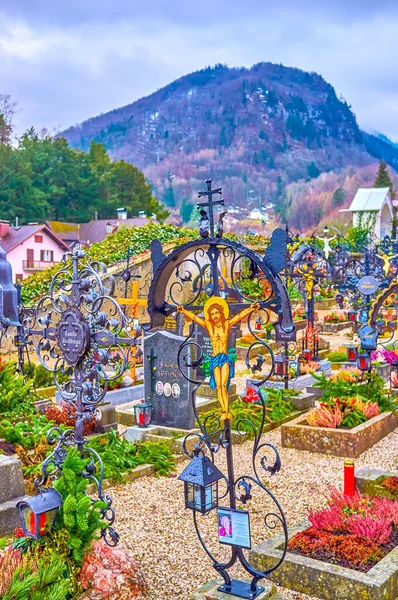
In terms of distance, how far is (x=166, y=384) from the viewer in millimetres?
10758

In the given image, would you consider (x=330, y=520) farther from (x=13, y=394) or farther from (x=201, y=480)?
Result: (x=13, y=394)

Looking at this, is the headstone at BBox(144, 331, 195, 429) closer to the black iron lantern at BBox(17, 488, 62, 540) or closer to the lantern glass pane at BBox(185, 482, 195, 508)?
the lantern glass pane at BBox(185, 482, 195, 508)

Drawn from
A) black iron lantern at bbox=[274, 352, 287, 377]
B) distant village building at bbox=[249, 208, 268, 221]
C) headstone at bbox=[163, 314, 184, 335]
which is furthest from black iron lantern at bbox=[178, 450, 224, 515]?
distant village building at bbox=[249, 208, 268, 221]

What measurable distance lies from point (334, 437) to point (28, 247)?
3221cm

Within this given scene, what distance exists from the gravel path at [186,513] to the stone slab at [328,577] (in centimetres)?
14

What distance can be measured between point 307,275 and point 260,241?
18.1 m

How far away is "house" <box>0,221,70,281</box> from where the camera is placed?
38.1 metres

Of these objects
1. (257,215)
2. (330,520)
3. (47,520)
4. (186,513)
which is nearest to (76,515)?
(47,520)

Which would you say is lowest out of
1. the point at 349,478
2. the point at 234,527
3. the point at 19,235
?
the point at 349,478

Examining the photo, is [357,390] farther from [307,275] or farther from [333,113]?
[333,113]

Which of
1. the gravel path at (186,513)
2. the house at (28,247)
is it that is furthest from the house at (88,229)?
the gravel path at (186,513)

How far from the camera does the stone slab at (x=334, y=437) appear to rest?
9441 millimetres

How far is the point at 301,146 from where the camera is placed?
137500 mm

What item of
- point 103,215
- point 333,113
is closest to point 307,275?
point 103,215
